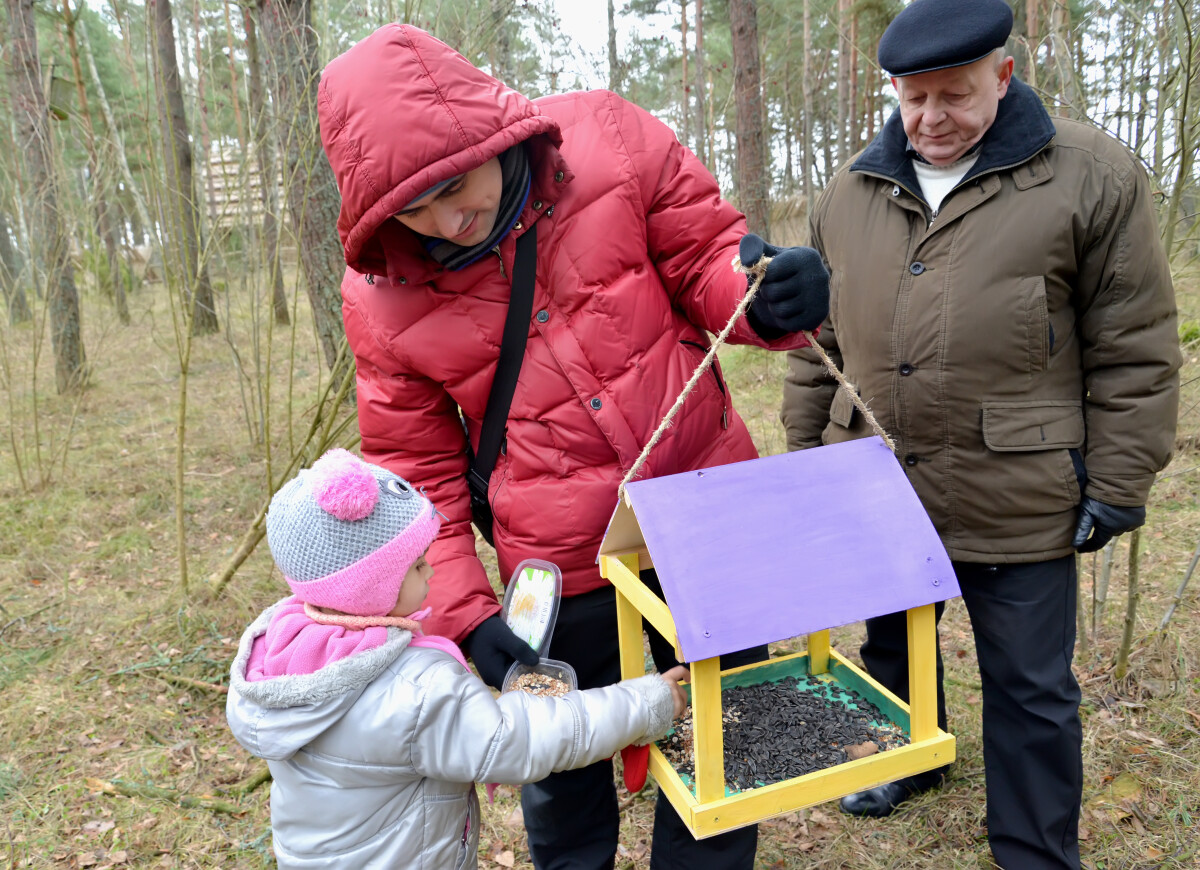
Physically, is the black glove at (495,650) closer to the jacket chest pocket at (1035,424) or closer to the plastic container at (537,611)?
the plastic container at (537,611)

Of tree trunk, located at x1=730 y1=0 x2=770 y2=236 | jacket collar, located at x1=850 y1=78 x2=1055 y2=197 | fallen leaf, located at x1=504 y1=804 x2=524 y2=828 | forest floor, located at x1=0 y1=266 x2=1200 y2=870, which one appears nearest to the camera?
jacket collar, located at x1=850 y1=78 x2=1055 y2=197

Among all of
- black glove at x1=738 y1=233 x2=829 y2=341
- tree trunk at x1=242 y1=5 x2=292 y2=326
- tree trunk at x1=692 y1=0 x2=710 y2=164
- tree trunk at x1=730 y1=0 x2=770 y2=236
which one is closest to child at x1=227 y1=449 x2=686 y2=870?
black glove at x1=738 y1=233 x2=829 y2=341

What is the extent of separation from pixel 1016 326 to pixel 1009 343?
4 cm

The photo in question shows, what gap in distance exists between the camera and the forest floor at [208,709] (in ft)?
8.31

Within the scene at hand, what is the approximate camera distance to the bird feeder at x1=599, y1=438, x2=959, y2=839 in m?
1.36

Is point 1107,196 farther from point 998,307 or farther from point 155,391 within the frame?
point 155,391

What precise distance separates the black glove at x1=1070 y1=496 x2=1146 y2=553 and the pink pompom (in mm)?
1548

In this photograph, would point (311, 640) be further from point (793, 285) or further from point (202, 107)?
point (202, 107)

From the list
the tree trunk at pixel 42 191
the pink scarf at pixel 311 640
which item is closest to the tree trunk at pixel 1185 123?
the pink scarf at pixel 311 640

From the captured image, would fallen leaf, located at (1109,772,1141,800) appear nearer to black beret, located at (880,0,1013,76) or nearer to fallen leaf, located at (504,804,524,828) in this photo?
fallen leaf, located at (504,804,524,828)

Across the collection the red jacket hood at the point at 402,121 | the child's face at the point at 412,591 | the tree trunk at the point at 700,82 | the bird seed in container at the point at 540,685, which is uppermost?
the tree trunk at the point at 700,82

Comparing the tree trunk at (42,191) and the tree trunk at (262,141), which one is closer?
the tree trunk at (262,141)

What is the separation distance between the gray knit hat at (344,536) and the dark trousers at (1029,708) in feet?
4.54

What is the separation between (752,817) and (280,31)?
3868mm
